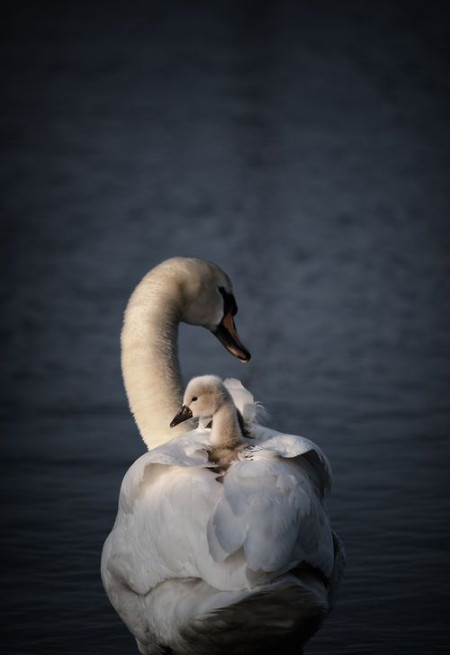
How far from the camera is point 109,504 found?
571 centimetres

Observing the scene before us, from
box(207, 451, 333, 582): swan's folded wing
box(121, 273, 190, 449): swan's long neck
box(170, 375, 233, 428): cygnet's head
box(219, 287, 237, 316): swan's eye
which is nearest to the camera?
box(207, 451, 333, 582): swan's folded wing

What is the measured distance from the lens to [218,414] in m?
3.73

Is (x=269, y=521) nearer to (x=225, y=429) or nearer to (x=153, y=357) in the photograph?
(x=225, y=429)

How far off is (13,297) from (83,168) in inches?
209

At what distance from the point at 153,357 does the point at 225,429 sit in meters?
1.03

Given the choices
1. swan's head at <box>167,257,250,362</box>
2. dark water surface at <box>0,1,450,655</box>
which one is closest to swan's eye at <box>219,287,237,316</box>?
swan's head at <box>167,257,250,362</box>

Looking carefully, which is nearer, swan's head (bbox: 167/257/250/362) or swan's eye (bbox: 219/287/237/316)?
swan's head (bbox: 167/257/250/362)

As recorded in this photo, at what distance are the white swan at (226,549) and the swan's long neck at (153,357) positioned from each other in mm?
583

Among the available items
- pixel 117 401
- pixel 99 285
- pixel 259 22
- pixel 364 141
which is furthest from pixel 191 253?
pixel 259 22

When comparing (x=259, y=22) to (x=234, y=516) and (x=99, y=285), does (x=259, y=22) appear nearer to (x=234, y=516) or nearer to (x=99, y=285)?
(x=99, y=285)

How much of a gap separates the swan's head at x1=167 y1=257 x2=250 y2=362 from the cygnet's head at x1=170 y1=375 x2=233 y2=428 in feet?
3.31

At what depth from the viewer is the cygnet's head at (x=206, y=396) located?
380cm

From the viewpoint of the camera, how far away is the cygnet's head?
3.80 metres

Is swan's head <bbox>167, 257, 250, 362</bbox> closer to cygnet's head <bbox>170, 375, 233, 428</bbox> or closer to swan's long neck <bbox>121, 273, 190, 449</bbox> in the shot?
swan's long neck <bbox>121, 273, 190, 449</bbox>
